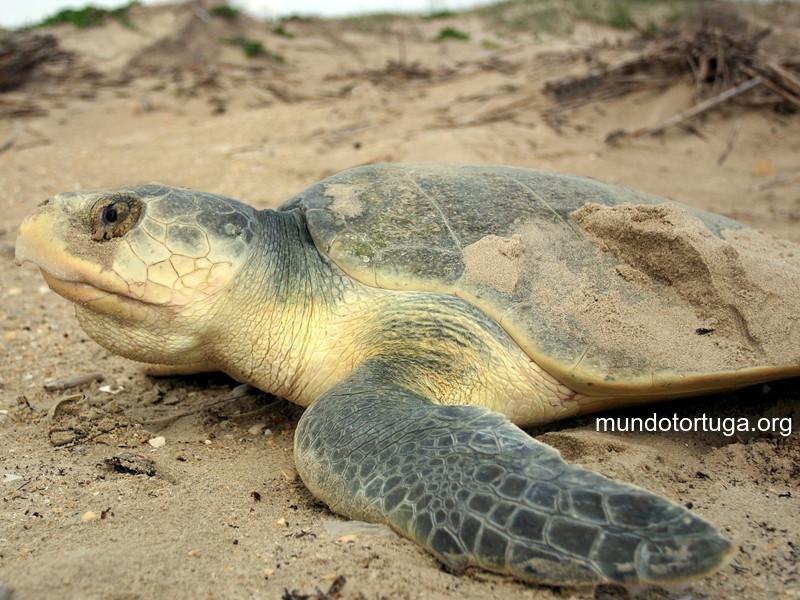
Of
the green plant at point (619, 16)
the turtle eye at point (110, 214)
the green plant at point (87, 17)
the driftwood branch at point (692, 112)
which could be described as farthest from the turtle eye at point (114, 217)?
the green plant at point (619, 16)

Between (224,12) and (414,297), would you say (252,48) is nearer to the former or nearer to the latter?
(224,12)

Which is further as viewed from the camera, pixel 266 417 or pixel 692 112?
pixel 692 112

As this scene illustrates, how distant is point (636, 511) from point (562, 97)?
16.7 feet

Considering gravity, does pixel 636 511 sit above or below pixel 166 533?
above

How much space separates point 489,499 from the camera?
3.94 feet

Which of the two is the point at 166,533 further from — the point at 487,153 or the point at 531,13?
the point at 531,13

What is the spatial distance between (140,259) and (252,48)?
7.43m

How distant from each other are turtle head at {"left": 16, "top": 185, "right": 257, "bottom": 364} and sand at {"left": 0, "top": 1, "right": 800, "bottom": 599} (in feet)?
1.02

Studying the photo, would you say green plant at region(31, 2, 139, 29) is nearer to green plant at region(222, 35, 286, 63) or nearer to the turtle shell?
green plant at region(222, 35, 286, 63)

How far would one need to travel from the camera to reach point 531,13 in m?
11.1

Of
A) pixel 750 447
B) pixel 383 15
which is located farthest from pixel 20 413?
pixel 383 15

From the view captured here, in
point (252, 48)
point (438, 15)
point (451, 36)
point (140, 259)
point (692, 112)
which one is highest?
point (140, 259)

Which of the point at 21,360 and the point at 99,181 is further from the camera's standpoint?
the point at 99,181

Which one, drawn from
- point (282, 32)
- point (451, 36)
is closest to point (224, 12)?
point (282, 32)
